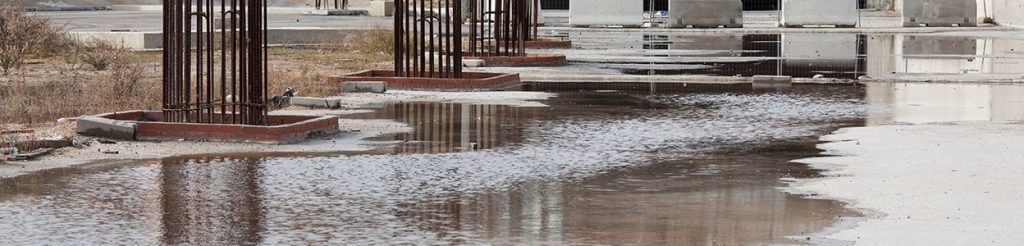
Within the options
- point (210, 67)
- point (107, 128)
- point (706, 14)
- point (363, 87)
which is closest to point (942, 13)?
point (706, 14)

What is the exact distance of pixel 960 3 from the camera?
45.4 metres

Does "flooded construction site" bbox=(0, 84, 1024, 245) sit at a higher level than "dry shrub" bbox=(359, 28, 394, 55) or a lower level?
lower

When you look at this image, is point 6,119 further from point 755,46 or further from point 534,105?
point 755,46

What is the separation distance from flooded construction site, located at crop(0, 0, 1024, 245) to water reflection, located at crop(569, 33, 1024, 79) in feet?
0.83

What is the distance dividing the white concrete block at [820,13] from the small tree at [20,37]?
22365 mm

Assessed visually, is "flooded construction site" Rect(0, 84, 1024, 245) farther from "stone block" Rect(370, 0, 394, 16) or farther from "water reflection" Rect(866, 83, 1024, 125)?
"stone block" Rect(370, 0, 394, 16)

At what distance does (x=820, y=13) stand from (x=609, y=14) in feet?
17.8

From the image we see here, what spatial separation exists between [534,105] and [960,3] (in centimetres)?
2945

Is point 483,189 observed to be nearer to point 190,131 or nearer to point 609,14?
point 190,131

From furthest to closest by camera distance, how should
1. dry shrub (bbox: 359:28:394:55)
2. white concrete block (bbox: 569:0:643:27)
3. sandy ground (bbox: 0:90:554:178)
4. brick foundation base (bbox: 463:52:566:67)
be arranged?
1. white concrete block (bbox: 569:0:643:27)
2. dry shrub (bbox: 359:28:394:55)
3. brick foundation base (bbox: 463:52:566:67)
4. sandy ground (bbox: 0:90:554:178)

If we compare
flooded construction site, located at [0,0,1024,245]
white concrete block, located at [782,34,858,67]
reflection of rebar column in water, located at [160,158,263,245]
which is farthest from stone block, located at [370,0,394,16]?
reflection of rebar column in water, located at [160,158,263,245]

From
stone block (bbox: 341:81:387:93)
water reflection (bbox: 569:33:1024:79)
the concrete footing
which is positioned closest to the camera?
the concrete footing

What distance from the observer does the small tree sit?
22328mm

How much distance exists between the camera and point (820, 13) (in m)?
45.8
